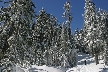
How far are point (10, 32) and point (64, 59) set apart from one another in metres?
42.6

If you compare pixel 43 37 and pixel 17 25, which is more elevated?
pixel 43 37

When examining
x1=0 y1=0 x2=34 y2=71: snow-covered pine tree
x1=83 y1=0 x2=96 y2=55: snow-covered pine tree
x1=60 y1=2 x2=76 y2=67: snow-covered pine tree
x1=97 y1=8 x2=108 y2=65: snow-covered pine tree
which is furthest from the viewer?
x1=60 y1=2 x2=76 y2=67: snow-covered pine tree

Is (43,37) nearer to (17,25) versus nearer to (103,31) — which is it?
(103,31)

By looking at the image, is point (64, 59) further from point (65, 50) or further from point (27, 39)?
point (27, 39)

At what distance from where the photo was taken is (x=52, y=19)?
2229 inches

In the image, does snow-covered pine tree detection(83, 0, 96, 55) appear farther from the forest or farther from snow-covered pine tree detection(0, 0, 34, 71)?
snow-covered pine tree detection(0, 0, 34, 71)

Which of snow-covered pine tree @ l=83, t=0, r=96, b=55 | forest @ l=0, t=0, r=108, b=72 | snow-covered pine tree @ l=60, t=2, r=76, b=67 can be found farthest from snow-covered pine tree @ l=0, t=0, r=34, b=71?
snow-covered pine tree @ l=60, t=2, r=76, b=67

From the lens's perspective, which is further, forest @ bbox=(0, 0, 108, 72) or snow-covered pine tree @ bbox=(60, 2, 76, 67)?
snow-covered pine tree @ bbox=(60, 2, 76, 67)

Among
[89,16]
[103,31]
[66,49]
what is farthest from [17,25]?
[103,31]

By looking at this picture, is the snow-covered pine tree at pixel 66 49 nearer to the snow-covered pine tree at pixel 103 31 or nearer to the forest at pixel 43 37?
the forest at pixel 43 37

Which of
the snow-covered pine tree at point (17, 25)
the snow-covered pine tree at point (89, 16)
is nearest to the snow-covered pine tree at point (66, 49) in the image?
the snow-covered pine tree at point (89, 16)

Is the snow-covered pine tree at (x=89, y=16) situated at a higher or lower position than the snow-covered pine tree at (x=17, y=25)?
higher

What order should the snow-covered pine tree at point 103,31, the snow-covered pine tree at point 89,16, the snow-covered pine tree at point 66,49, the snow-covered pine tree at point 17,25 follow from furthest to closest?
1. the snow-covered pine tree at point 66,49
2. the snow-covered pine tree at point 103,31
3. the snow-covered pine tree at point 89,16
4. the snow-covered pine tree at point 17,25

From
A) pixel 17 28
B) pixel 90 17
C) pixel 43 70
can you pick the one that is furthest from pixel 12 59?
pixel 90 17
